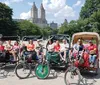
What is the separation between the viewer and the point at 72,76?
8.39 meters

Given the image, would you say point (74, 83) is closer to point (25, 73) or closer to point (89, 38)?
point (25, 73)

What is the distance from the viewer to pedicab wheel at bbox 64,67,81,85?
27.1ft

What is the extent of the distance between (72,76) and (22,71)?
2.38m

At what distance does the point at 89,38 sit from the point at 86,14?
53.5 meters

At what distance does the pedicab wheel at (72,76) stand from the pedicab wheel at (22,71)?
201 cm

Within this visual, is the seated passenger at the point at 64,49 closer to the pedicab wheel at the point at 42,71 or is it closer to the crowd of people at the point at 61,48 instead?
the crowd of people at the point at 61,48

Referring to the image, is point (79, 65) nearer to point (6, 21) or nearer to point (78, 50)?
point (78, 50)

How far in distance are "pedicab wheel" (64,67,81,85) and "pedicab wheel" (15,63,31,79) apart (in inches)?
79.2

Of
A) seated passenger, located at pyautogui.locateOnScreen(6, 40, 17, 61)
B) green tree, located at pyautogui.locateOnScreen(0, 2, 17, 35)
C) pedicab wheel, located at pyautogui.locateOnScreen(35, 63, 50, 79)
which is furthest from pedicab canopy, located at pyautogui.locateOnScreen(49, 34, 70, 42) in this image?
green tree, located at pyautogui.locateOnScreen(0, 2, 17, 35)

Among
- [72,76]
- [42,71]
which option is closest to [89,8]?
[42,71]

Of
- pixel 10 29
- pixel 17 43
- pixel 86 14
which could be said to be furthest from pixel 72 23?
pixel 17 43

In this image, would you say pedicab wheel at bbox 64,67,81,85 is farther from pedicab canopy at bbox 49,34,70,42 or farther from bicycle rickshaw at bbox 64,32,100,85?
pedicab canopy at bbox 49,34,70,42

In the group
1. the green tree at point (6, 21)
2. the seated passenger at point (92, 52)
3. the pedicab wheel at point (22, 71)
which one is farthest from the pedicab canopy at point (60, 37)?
the green tree at point (6, 21)

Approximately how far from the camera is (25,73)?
9859 mm
